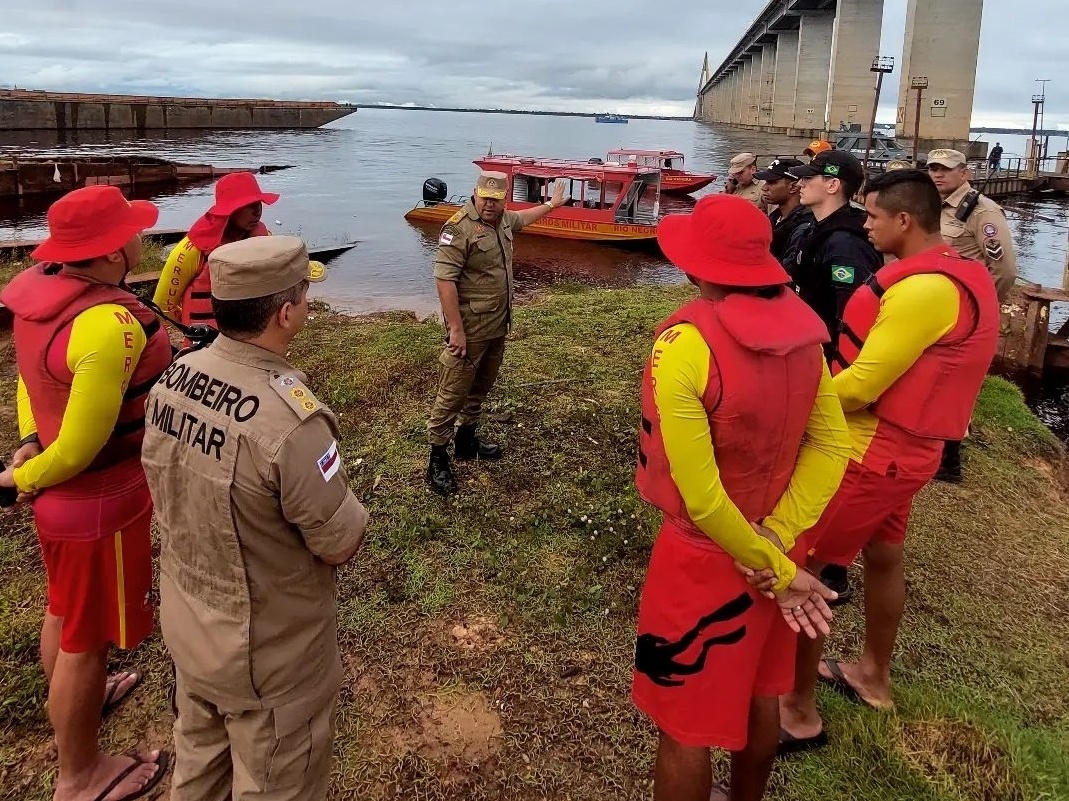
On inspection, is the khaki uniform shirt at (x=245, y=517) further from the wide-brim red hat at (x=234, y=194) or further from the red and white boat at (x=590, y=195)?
the red and white boat at (x=590, y=195)

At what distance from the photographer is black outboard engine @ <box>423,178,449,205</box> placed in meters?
21.4

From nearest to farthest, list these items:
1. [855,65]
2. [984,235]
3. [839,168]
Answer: [839,168]
[984,235]
[855,65]

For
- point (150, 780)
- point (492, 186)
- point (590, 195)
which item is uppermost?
point (590, 195)

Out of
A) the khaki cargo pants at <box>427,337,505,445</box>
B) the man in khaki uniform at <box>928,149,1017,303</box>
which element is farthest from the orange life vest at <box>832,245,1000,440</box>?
the man in khaki uniform at <box>928,149,1017,303</box>

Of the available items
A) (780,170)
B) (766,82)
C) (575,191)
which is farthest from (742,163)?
(766,82)

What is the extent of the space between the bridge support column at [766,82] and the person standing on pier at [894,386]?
274ft

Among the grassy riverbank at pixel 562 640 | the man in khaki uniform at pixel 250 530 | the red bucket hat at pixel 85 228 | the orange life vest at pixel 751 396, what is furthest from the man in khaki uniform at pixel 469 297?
the orange life vest at pixel 751 396

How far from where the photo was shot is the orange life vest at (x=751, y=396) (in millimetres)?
1693

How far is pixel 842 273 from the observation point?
3.49 meters

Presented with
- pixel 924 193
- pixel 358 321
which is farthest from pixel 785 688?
pixel 358 321

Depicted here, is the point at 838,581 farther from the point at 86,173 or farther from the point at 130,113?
the point at 130,113

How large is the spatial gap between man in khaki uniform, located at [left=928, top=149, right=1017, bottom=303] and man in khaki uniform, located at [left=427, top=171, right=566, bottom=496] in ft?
10.7

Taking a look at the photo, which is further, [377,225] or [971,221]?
[377,225]

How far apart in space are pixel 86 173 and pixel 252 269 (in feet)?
99.2
